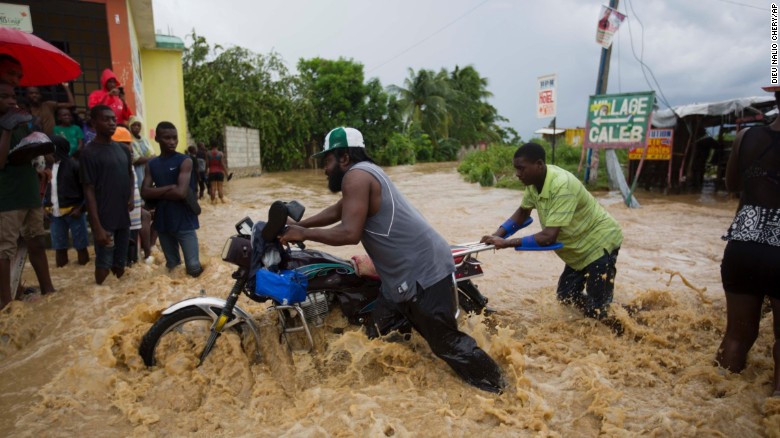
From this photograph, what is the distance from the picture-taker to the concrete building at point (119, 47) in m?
8.38

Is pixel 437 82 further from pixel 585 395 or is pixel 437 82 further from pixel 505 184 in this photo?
pixel 585 395

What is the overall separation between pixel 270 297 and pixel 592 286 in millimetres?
2515

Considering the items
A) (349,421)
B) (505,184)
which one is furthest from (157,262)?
(505,184)

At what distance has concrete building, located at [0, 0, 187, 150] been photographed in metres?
8.38

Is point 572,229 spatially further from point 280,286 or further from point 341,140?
point 280,286

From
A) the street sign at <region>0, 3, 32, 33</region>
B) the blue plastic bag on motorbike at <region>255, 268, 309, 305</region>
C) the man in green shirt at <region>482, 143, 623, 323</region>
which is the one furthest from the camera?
the street sign at <region>0, 3, 32, 33</region>

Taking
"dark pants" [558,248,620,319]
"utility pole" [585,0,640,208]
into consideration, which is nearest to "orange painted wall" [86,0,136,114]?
"dark pants" [558,248,620,319]

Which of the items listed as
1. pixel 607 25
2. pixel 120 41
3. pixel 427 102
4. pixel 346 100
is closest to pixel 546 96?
pixel 607 25

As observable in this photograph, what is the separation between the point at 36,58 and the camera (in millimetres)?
4633

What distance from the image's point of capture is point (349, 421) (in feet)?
9.12

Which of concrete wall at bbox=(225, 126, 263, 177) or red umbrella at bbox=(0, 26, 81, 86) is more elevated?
red umbrella at bbox=(0, 26, 81, 86)

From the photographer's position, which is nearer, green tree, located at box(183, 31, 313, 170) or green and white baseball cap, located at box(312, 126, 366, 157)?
green and white baseball cap, located at box(312, 126, 366, 157)

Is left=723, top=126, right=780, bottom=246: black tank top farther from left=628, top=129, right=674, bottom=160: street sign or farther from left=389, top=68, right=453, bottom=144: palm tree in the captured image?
left=389, top=68, right=453, bottom=144: palm tree

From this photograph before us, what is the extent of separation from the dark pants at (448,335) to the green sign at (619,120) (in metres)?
9.90
